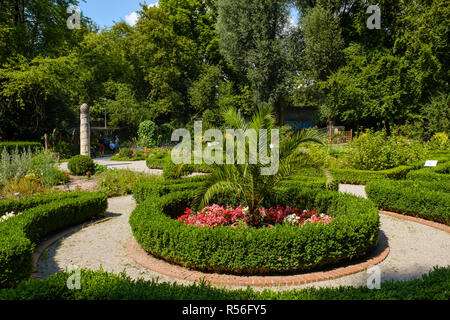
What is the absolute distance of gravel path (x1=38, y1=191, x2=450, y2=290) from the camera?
4.90 metres

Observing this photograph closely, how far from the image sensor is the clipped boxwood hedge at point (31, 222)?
4125 mm

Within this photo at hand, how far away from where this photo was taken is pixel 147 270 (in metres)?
5.07

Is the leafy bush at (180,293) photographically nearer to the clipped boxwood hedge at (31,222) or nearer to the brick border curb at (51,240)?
the clipped boxwood hedge at (31,222)

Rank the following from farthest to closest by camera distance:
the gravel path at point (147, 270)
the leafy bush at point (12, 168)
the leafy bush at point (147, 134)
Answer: the leafy bush at point (147, 134)
the leafy bush at point (12, 168)
the gravel path at point (147, 270)

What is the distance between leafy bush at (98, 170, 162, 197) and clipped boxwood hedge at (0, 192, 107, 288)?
2476 mm

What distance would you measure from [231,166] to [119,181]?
657 cm

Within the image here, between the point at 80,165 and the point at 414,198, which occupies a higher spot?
the point at 80,165

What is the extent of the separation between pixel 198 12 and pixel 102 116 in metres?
14.5

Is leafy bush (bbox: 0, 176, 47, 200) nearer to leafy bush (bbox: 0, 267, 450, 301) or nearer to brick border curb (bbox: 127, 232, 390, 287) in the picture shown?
brick border curb (bbox: 127, 232, 390, 287)

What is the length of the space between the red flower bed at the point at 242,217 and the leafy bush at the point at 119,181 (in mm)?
4651

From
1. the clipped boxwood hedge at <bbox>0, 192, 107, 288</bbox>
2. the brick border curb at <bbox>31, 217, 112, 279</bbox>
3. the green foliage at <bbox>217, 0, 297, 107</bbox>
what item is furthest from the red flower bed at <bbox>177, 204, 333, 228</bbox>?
the green foliage at <bbox>217, 0, 297, 107</bbox>

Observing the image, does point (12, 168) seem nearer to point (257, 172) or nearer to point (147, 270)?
point (147, 270)

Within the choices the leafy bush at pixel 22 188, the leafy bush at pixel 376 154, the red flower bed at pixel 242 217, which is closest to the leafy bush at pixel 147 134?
the leafy bush at pixel 22 188

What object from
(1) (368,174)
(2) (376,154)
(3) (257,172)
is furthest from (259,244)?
(2) (376,154)
